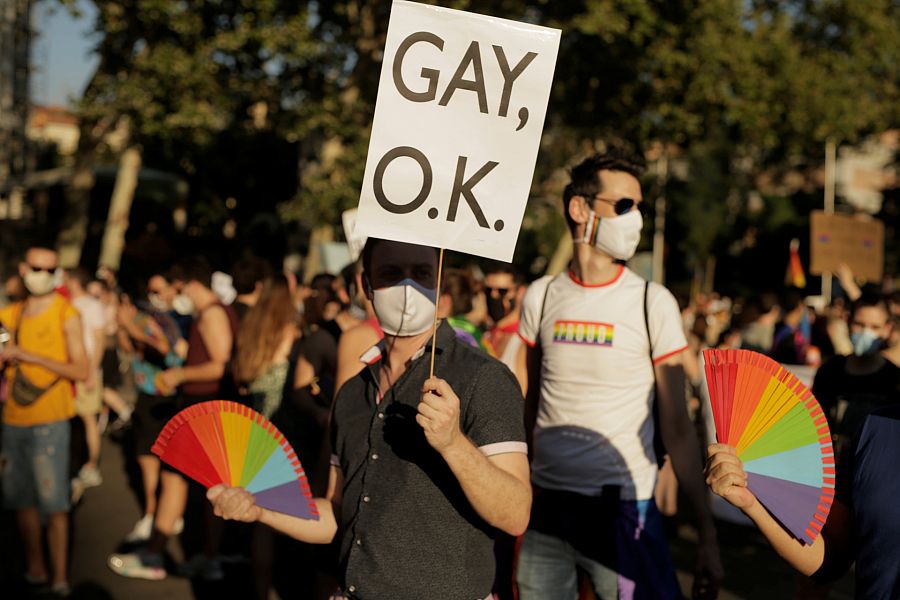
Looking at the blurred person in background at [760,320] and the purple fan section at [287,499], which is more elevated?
the blurred person in background at [760,320]

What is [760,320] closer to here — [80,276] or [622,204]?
[80,276]

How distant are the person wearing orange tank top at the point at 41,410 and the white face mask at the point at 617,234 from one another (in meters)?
3.44

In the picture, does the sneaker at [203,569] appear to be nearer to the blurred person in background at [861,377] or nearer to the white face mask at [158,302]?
the white face mask at [158,302]

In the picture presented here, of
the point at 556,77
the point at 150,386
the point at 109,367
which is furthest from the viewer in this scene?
the point at 556,77

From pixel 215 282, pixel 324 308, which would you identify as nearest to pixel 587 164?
pixel 324 308

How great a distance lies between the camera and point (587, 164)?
3615 mm

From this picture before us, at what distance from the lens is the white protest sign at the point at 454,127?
2.46 m

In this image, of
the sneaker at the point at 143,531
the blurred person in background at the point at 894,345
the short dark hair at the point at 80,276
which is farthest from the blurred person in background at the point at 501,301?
the short dark hair at the point at 80,276

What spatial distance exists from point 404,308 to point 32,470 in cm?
379

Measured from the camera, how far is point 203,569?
242 inches

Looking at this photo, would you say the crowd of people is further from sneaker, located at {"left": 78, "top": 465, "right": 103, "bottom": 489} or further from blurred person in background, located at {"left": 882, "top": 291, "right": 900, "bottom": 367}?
sneaker, located at {"left": 78, "top": 465, "right": 103, "bottom": 489}

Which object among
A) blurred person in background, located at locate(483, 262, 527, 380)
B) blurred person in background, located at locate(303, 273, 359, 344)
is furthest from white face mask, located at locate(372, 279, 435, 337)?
blurred person in background, located at locate(483, 262, 527, 380)

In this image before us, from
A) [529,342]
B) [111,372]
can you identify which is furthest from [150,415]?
[111,372]

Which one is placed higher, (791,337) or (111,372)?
(791,337)
